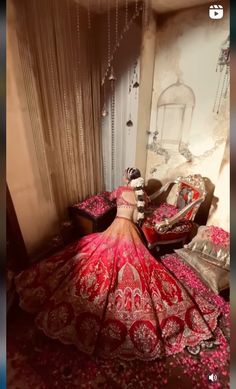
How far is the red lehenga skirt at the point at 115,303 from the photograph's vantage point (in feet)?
5.40

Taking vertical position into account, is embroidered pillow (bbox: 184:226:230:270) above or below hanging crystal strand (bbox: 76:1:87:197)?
below

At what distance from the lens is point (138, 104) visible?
2.82m

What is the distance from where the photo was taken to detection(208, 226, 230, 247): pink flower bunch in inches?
87.3

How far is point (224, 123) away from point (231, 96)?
2.30 metres

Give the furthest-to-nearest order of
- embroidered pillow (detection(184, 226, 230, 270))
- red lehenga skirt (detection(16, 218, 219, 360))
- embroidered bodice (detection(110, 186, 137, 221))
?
embroidered bodice (detection(110, 186, 137, 221)) < embroidered pillow (detection(184, 226, 230, 270)) < red lehenga skirt (detection(16, 218, 219, 360))

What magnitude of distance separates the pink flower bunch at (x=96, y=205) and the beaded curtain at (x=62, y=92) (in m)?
0.13

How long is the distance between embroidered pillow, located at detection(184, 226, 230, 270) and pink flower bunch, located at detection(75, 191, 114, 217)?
0.90 m

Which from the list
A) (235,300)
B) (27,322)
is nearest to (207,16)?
(235,300)

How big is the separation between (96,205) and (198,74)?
165 cm

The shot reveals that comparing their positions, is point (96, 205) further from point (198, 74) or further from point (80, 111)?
point (198, 74)

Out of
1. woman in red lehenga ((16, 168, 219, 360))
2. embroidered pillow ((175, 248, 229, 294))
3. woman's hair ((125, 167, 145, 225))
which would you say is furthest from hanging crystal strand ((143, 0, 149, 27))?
embroidered pillow ((175, 248, 229, 294))

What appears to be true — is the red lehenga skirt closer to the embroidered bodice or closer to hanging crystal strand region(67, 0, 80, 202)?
the embroidered bodice

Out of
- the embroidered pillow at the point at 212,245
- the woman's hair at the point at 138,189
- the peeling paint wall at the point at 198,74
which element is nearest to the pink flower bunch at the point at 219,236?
the embroidered pillow at the point at 212,245

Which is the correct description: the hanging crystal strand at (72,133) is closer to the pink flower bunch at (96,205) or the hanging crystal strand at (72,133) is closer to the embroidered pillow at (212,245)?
the pink flower bunch at (96,205)
